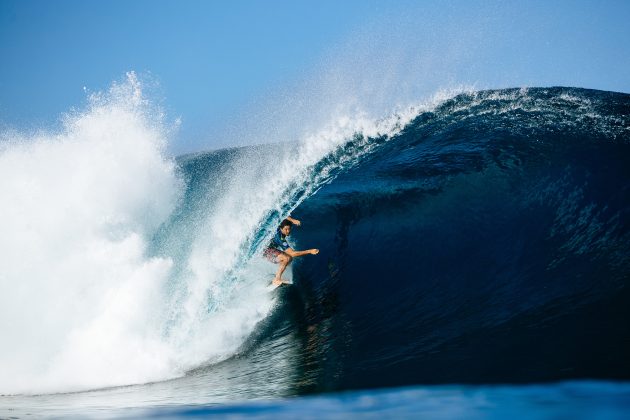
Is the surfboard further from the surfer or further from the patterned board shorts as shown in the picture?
the patterned board shorts

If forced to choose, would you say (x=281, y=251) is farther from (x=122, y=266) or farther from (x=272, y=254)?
(x=122, y=266)

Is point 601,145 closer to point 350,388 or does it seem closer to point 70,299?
point 350,388

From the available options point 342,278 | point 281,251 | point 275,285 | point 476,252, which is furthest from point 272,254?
point 476,252

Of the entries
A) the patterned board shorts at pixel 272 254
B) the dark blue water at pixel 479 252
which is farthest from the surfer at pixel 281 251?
the dark blue water at pixel 479 252

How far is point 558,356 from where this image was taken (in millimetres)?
2590

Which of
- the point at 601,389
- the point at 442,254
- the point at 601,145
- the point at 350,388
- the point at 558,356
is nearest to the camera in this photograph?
the point at 601,389

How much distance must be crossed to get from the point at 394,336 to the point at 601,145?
622 cm

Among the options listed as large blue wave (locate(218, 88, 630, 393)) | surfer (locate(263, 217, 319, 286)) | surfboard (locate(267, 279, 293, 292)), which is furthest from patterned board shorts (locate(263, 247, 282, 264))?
large blue wave (locate(218, 88, 630, 393))

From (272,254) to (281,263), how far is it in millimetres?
224

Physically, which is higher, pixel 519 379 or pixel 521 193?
pixel 521 193

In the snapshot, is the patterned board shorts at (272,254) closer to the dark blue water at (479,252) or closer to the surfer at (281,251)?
the surfer at (281,251)

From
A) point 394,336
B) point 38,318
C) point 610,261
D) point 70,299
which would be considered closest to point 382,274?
point 394,336

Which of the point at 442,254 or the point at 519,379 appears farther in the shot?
the point at 442,254

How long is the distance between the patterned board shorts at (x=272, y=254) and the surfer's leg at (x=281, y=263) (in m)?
0.05
